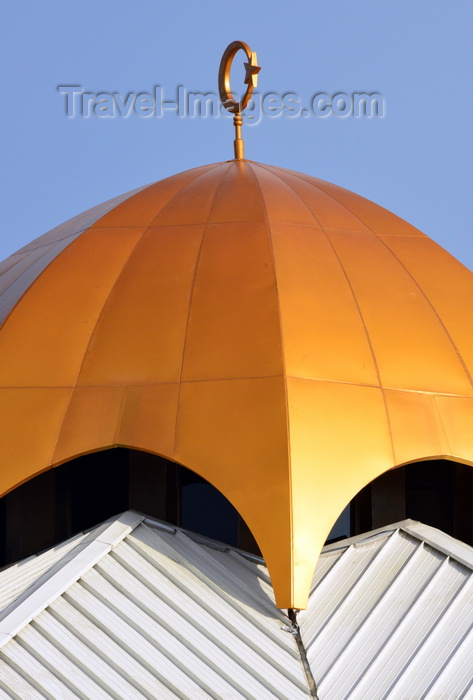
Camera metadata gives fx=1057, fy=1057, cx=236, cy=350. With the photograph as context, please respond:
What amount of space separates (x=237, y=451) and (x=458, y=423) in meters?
3.22

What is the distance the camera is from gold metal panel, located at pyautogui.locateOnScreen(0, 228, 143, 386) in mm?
14438

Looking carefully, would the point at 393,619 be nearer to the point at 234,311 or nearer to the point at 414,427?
the point at 414,427

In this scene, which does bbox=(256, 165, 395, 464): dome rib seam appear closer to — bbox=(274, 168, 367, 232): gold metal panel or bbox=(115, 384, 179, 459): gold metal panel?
bbox=(274, 168, 367, 232): gold metal panel

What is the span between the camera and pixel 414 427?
13680 mm

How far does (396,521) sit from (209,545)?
3.07 metres

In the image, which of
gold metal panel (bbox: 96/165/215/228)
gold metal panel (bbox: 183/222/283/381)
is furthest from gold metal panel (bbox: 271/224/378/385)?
gold metal panel (bbox: 96/165/215/228)

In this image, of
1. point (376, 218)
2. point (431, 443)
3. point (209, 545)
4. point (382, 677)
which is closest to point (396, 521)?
point (431, 443)

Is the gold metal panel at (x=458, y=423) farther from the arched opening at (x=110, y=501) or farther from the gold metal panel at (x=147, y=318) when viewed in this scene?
the gold metal panel at (x=147, y=318)

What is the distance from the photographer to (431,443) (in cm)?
1366

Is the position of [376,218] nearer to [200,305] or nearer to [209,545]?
[200,305]

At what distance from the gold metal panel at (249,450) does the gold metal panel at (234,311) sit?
0.28 meters

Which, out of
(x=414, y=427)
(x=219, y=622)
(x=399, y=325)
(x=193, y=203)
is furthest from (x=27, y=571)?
(x=193, y=203)

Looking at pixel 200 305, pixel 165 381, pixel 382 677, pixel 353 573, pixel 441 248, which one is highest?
pixel 441 248

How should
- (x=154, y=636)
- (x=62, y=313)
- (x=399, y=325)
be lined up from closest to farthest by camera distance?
1. (x=154, y=636)
2. (x=399, y=325)
3. (x=62, y=313)
